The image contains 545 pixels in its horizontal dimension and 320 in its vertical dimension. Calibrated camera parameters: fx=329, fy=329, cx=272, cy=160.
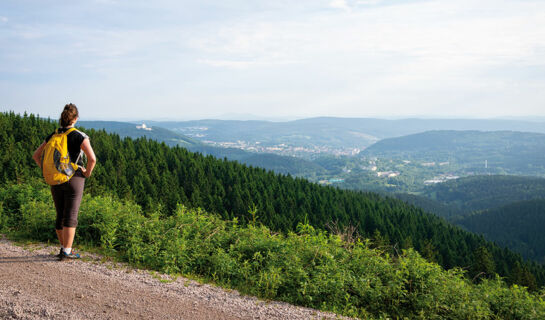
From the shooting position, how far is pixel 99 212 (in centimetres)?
1015

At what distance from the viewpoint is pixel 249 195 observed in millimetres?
71438

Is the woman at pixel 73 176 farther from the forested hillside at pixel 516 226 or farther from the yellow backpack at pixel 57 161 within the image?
the forested hillside at pixel 516 226

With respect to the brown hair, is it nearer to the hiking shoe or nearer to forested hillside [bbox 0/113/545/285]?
the hiking shoe

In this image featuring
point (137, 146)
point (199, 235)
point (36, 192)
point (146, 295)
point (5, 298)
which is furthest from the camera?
point (137, 146)

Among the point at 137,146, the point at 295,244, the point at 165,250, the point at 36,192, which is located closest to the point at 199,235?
the point at 165,250

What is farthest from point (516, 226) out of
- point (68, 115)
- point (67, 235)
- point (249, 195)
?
point (68, 115)

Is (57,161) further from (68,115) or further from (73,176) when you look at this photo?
(68,115)

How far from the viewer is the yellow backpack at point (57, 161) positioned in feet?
23.8

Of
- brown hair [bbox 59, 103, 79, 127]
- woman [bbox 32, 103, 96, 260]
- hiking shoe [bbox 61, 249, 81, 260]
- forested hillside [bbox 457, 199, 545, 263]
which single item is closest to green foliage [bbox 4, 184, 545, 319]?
hiking shoe [bbox 61, 249, 81, 260]

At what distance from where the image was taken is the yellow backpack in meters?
7.26

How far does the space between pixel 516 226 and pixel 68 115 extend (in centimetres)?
18865

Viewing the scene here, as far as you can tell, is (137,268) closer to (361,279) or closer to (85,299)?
(85,299)

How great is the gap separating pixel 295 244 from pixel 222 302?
3.37 m

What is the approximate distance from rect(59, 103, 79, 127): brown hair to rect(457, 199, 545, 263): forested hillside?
16855 centimetres
